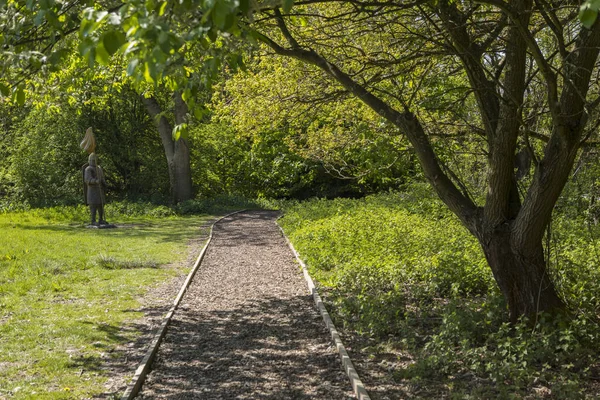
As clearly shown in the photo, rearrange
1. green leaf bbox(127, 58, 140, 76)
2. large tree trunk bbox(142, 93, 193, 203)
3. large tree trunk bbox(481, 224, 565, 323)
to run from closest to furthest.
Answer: green leaf bbox(127, 58, 140, 76) → large tree trunk bbox(481, 224, 565, 323) → large tree trunk bbox(142, 93, 193, 203)

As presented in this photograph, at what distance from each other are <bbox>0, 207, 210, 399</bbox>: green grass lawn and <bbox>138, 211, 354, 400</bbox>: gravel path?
2.16 ft

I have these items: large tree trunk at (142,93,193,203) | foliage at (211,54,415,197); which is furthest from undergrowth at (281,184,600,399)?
large tree trunk at (142,93,193,203)

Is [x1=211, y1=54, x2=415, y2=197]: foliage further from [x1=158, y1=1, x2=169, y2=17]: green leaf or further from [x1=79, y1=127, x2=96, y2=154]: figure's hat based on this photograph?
[x1=79, y1=127, x2=96, y2=154]: figure's hat

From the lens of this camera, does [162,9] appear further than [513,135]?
No

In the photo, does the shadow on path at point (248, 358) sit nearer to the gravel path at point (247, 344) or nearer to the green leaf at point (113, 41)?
the gravel path at point (247, 344)

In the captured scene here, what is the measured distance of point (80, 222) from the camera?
72.7ft

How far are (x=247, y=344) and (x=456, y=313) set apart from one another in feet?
7.89

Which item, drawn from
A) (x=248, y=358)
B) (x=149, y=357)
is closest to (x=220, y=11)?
(x=149, y=357)

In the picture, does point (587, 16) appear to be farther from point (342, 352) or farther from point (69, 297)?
point (69, 297)

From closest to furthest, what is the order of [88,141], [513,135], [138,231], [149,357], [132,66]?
[132,66] → [149,357] → [513,135] → [138,231] → [88,141]

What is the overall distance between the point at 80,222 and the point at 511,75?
18276 mm

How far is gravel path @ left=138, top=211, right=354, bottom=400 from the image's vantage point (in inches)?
238

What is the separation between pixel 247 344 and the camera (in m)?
7.59

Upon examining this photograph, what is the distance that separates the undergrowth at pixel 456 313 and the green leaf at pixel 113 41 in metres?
3.88
